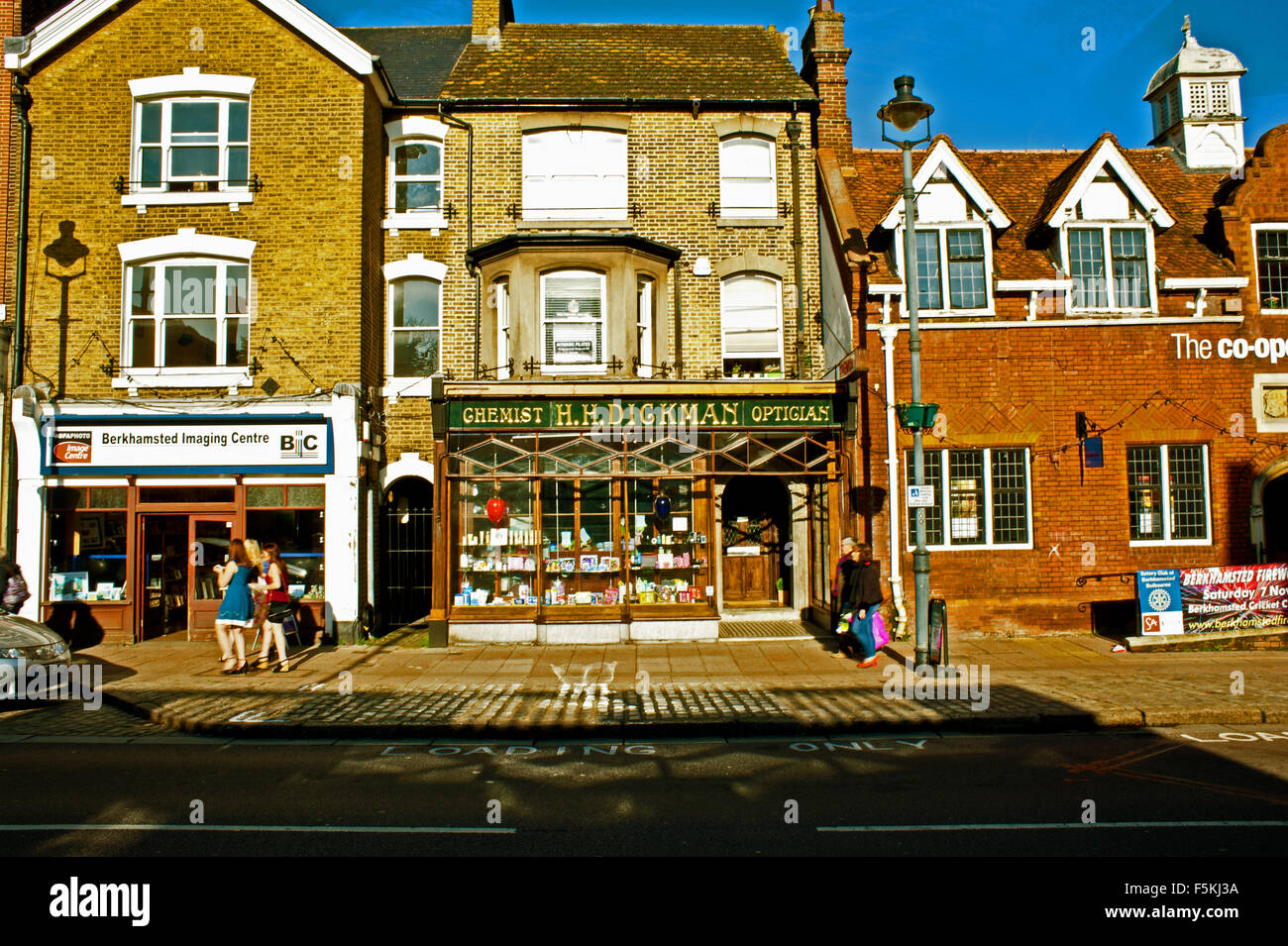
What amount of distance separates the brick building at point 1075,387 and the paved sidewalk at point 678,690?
6.06ft

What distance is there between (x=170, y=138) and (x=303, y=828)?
580 inches

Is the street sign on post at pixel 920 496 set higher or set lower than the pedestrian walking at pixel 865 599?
higher

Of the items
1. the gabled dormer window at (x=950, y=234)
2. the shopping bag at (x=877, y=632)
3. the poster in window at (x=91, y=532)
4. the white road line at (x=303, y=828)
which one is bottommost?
the white road line at (x=303, y=828)

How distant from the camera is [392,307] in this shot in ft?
55.5

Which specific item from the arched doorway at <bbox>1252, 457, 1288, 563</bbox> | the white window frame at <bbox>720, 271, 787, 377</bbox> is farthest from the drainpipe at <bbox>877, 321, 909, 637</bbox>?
the arched doorway at <bbox>1252, 457, 1288, 563</bbox>

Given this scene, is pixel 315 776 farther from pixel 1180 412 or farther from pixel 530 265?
pixel 1180 412

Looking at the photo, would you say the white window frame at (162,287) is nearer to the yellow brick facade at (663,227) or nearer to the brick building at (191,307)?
the brick building at (191,307)

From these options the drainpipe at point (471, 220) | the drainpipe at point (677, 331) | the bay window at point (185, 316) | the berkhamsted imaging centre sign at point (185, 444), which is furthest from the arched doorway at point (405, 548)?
the drainpipe at point (677, 331)

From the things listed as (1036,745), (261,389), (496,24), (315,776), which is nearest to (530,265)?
(261,389)

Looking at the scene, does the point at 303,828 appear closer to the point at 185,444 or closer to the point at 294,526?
the point at 294,526

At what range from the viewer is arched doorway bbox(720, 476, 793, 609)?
17.5 metres

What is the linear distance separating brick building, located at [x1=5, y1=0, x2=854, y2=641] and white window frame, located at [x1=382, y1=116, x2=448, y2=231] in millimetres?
80

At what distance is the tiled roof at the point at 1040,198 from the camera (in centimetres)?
1611
